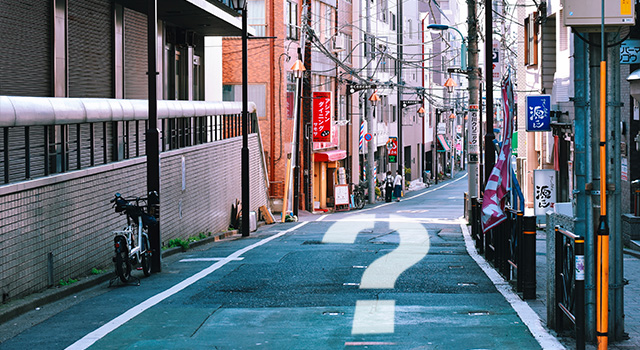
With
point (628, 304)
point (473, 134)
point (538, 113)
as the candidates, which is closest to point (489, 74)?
point (538, 113)

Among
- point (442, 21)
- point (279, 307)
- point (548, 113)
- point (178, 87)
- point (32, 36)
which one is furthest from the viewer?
point (442, 21)

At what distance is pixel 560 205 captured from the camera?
555 inches

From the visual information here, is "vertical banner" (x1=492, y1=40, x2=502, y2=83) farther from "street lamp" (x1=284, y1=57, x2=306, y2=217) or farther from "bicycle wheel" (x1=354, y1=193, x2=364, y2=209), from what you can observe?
"street lamp" (x1=284, y1=57, x2=306, y2=217)

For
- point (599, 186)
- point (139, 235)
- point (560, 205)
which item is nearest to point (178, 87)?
point (139, 235)

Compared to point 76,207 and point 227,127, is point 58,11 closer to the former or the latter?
point 76,207

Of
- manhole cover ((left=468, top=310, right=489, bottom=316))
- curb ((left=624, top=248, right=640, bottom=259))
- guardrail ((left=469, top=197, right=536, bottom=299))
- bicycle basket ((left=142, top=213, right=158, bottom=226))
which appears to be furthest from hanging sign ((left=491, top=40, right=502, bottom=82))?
manhole cover ((left=468, top=310, right=489, bottom=316))

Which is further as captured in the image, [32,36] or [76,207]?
[32,36]

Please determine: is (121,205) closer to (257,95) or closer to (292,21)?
(257,95)

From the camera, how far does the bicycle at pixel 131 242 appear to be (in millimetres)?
13352

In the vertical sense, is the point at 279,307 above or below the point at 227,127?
below

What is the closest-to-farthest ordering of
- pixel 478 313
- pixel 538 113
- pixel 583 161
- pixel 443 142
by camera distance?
pixel 583 161 → pixel 478 313 → pixel 538 113 → pixel 443 142

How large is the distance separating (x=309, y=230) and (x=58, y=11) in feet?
41.0

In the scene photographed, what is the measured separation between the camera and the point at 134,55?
75.7ft

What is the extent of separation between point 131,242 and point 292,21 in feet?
99.7
